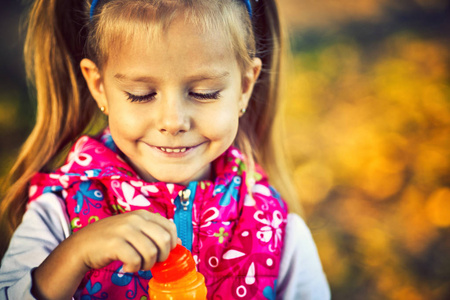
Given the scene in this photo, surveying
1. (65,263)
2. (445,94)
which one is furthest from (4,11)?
(445,94)

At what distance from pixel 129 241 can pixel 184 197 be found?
36 centimetres

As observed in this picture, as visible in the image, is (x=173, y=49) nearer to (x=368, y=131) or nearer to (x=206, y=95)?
(x=206, y=95)

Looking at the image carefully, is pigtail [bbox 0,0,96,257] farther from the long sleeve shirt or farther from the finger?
the finger

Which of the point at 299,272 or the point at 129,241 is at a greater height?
the point at 129,241

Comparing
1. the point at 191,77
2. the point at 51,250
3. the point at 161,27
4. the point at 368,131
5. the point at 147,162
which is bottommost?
the point at 368,131

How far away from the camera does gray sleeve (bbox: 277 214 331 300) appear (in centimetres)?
138

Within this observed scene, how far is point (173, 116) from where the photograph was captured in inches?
44.7

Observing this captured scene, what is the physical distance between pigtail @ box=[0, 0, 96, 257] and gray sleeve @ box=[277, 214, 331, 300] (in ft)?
2.47

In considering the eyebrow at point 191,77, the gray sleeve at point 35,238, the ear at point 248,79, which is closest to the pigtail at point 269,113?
the ear at point 248,79

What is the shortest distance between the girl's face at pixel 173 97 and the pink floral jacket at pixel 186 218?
0.08m

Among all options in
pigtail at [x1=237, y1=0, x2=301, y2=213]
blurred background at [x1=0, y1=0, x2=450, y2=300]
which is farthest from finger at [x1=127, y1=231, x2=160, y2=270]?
blurred background at [x1=0, y1=0, x2=450, y2=300]

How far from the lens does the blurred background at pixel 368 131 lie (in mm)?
2318

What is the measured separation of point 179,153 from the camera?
1259 millimetres

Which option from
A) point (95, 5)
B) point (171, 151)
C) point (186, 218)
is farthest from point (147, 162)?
point (95, 5)
